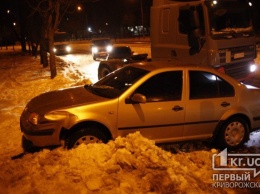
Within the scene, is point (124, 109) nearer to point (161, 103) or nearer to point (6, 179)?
point (161, 103)

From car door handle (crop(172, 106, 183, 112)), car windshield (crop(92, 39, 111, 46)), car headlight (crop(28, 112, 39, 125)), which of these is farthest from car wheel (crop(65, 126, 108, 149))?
car windshield (crop(92, 39, 111, 46))

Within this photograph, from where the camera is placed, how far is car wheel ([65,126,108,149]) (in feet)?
17.5

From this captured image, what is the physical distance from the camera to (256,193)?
4746 millimetres

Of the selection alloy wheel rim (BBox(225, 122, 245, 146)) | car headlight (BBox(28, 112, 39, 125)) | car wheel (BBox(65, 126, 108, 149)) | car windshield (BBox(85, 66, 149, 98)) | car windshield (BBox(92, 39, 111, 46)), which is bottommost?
alloy wheel rim (BBox(225, 122, 245, 146))

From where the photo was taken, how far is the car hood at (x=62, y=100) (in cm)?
544

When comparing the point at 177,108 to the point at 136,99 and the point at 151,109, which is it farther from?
the point at 136,99

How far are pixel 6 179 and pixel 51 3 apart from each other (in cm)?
1140

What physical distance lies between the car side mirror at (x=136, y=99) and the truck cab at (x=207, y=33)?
11.2 ft

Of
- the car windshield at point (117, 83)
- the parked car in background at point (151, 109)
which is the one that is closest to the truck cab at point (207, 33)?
the parked car in background at point (151, 109)

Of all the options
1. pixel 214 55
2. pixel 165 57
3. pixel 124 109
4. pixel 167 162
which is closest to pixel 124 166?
pixel 167 162

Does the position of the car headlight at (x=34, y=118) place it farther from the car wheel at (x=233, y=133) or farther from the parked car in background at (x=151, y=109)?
the car wheel at (x=233, y=133)

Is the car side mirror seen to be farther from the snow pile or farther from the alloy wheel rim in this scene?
the alloy wheel rim

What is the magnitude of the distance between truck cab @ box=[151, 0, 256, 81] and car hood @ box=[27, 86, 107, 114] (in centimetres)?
338

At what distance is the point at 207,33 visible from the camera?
26.9 ft
